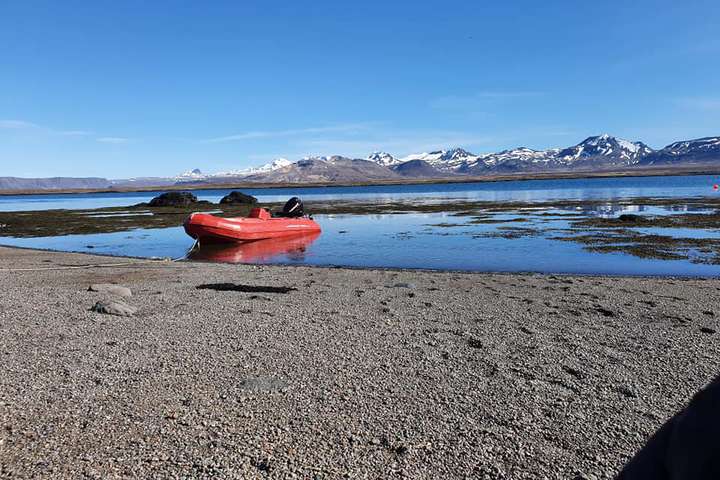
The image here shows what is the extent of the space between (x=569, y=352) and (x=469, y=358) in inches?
65.2

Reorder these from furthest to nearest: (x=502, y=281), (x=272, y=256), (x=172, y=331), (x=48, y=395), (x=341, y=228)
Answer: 1. (x=341, y=228)
2. (x=272, y=256)
3. (x=502, y=281)
4. (x=172, y=331)
5. (x=48, y=395)

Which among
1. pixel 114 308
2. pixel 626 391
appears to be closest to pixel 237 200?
pixel 114 308

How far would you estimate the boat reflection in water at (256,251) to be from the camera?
76.0 ft

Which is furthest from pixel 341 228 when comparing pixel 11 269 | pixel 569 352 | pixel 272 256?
pixel 569 352

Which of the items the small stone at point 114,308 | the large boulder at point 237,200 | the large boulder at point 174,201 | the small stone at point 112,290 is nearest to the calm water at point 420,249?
the small stone at point 112,290

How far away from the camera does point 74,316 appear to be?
33.7 feet

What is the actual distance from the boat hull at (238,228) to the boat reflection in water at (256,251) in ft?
1.20

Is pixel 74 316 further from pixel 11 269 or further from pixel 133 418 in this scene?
pixel 11 269

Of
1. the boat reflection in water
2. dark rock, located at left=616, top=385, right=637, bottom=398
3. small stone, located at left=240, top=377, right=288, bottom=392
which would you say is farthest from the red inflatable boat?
dark rock, located at left=616, top=385, right=637, bottom=398

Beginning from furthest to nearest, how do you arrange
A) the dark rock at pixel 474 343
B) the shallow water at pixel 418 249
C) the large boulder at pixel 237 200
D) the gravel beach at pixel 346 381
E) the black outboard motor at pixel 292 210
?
the large boulder at pixel 237 200 → the black outboard motor at pixel 292 210 → the shallow water at pixel 418 249 → the dark rock at pixel 474 343 → the gravel beach at pixel 346 381

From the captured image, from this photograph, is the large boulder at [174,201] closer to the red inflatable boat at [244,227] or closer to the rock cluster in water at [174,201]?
the rock cluster in water at [174,201]

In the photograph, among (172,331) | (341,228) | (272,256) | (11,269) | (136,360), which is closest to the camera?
(136,360)

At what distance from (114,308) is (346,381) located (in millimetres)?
6262

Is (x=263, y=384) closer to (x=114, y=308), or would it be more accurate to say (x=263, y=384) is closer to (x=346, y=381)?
(x=346, y=381)
